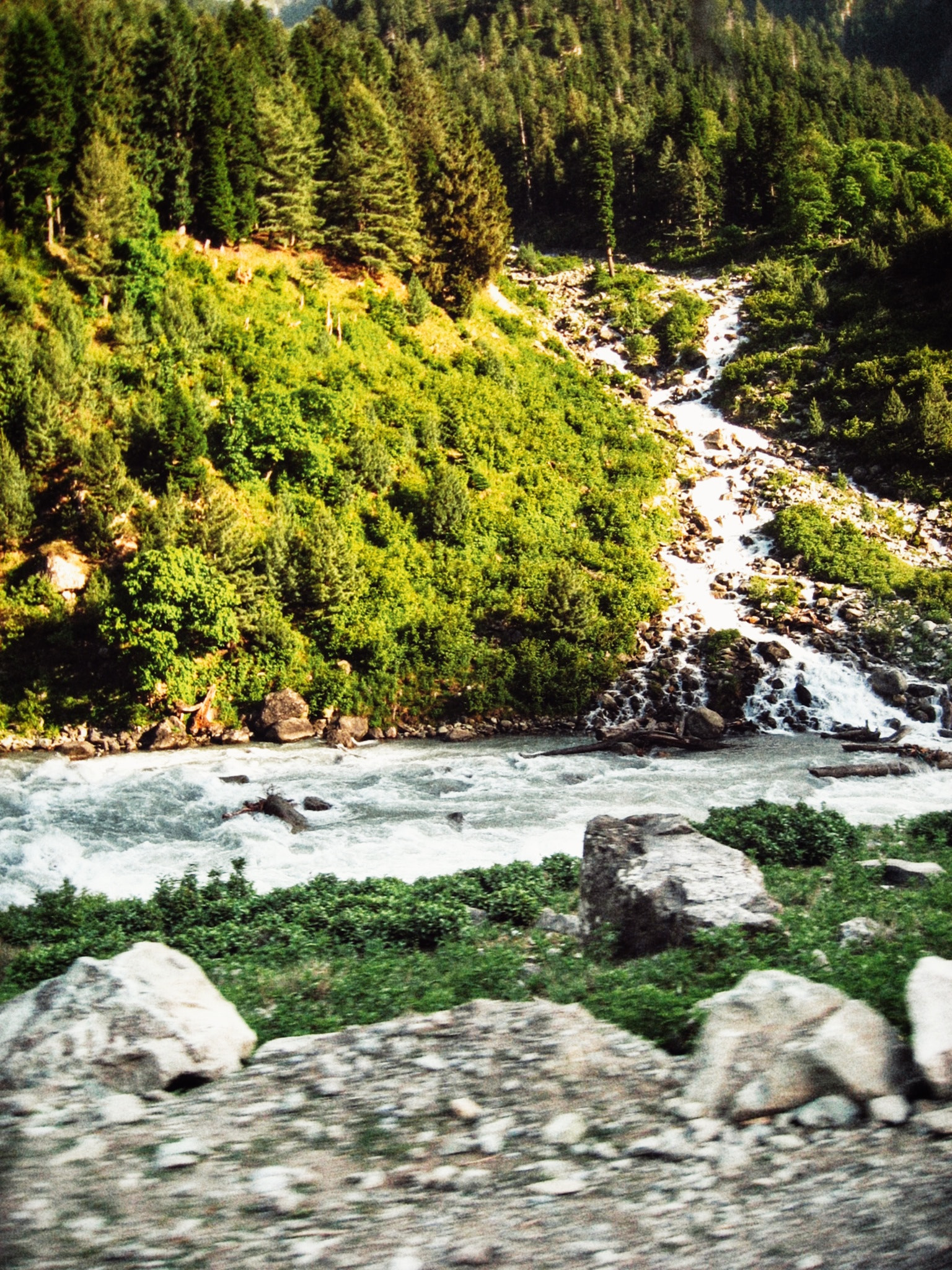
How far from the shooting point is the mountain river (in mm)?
14875

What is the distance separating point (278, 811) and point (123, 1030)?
39.5 feet

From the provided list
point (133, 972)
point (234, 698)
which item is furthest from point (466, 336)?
point (133, 972)

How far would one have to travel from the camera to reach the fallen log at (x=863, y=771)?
20625 millimetres

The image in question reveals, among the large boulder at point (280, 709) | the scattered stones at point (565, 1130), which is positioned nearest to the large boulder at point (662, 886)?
the scattered stones at point (565, 1130)

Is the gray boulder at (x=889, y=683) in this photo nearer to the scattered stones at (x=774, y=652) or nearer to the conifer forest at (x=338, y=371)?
the scattered stones at (x=774, y=652)

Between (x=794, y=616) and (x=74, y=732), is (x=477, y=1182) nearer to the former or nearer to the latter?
(x=74, y=732)

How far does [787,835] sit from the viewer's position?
42.8 feet

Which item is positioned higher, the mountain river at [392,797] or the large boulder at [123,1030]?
the large boulder at [123,1030]

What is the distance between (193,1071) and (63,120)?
143ft

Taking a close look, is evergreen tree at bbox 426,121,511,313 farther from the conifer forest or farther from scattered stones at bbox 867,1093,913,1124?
scattered stones at bbox 867,1093,913,1124

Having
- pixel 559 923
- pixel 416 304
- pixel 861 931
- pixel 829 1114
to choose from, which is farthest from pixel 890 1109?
pixel 416 304

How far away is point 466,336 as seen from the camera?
44.2 m

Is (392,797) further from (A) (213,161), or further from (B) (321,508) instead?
(A) (213,161)

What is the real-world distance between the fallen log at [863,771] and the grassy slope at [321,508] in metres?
8.69
